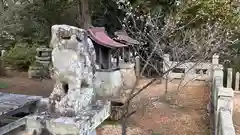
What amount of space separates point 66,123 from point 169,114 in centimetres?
552

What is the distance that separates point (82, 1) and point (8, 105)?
7542mm

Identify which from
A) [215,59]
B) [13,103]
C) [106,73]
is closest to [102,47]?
[106,73]

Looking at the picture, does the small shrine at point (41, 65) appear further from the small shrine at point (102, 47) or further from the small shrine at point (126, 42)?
the small shrine at point (102, 47)

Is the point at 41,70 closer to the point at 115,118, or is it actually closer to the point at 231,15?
the point at 115,118

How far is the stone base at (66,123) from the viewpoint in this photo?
10.6 ft

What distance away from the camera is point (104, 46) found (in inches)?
339

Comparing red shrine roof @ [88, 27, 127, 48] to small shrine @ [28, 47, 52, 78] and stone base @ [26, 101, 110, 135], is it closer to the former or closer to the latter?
small shrine @ [28, 47, 52, 78]

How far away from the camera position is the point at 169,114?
8406 mm

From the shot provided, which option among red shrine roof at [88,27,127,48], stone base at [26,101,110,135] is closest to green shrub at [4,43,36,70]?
red shrine roof at [88,27,127,48]

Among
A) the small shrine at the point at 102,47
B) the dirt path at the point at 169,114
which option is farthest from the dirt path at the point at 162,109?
the small shrine at the point at 102,47

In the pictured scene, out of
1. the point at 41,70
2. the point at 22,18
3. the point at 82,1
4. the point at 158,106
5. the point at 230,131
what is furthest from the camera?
the point at 22,18

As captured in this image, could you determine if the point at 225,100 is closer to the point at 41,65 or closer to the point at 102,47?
the point at 102,47

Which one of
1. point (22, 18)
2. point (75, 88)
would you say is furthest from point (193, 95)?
point (22, 18)

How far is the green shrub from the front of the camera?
45.1 ft
